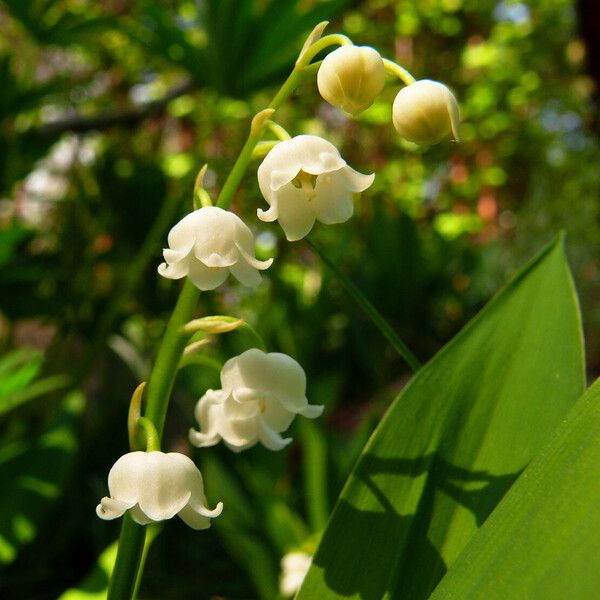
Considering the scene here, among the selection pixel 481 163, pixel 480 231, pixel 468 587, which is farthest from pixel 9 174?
pixel 481 163

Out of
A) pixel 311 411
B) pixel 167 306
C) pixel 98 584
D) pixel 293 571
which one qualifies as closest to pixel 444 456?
pixel 311 411

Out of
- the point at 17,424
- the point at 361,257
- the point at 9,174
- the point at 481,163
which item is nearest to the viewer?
the point at 17,424

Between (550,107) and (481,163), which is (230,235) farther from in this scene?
(550,107)

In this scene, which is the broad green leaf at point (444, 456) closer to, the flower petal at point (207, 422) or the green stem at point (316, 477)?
the flower petal at point (207, 422)

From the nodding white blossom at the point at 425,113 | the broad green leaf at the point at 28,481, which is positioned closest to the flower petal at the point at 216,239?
the nodding white blossom at the point at 425,113

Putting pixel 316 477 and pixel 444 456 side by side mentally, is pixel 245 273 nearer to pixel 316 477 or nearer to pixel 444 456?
pixel 444 456
